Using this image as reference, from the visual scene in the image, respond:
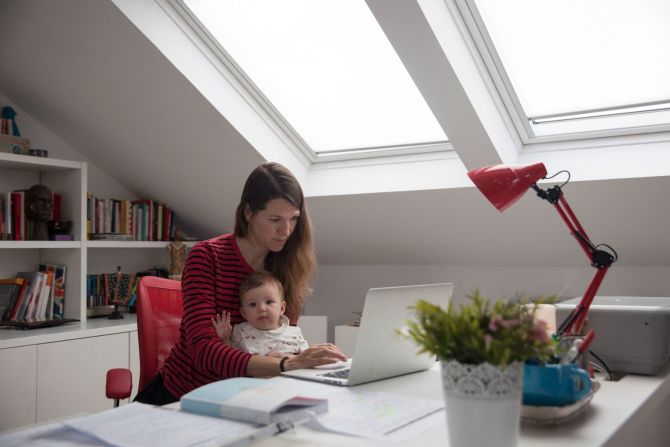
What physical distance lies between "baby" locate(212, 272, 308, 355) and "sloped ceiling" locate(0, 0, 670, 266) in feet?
4.54

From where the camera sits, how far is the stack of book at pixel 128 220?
3.92 metres

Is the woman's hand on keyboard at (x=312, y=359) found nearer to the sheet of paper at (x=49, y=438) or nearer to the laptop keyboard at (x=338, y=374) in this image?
the laptop keyboard at (x=338, y=374)

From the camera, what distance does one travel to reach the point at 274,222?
2152 mm

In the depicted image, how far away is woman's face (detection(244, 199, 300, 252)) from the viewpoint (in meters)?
2.15

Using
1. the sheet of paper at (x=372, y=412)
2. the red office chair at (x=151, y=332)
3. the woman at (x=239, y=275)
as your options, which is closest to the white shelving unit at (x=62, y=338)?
the red office chair at (x=151, y=332)

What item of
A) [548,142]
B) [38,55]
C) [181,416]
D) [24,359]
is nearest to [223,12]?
[38,55]

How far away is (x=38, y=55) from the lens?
3.30 metres

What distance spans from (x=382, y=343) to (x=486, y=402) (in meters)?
0.61

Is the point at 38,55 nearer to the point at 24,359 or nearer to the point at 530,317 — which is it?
the point at 24,359

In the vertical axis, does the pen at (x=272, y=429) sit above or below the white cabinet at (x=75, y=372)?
above

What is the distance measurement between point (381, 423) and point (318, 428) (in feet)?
0.39

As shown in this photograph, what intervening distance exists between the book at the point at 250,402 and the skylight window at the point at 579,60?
6.14 feet

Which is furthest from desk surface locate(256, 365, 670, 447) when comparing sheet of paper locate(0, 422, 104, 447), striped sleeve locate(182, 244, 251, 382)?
striped sleeve locate(182, 244, 251, 382)

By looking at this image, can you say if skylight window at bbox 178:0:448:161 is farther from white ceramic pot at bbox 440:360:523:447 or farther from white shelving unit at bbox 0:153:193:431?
white ceramic pot at bbox 440:360:523:447
